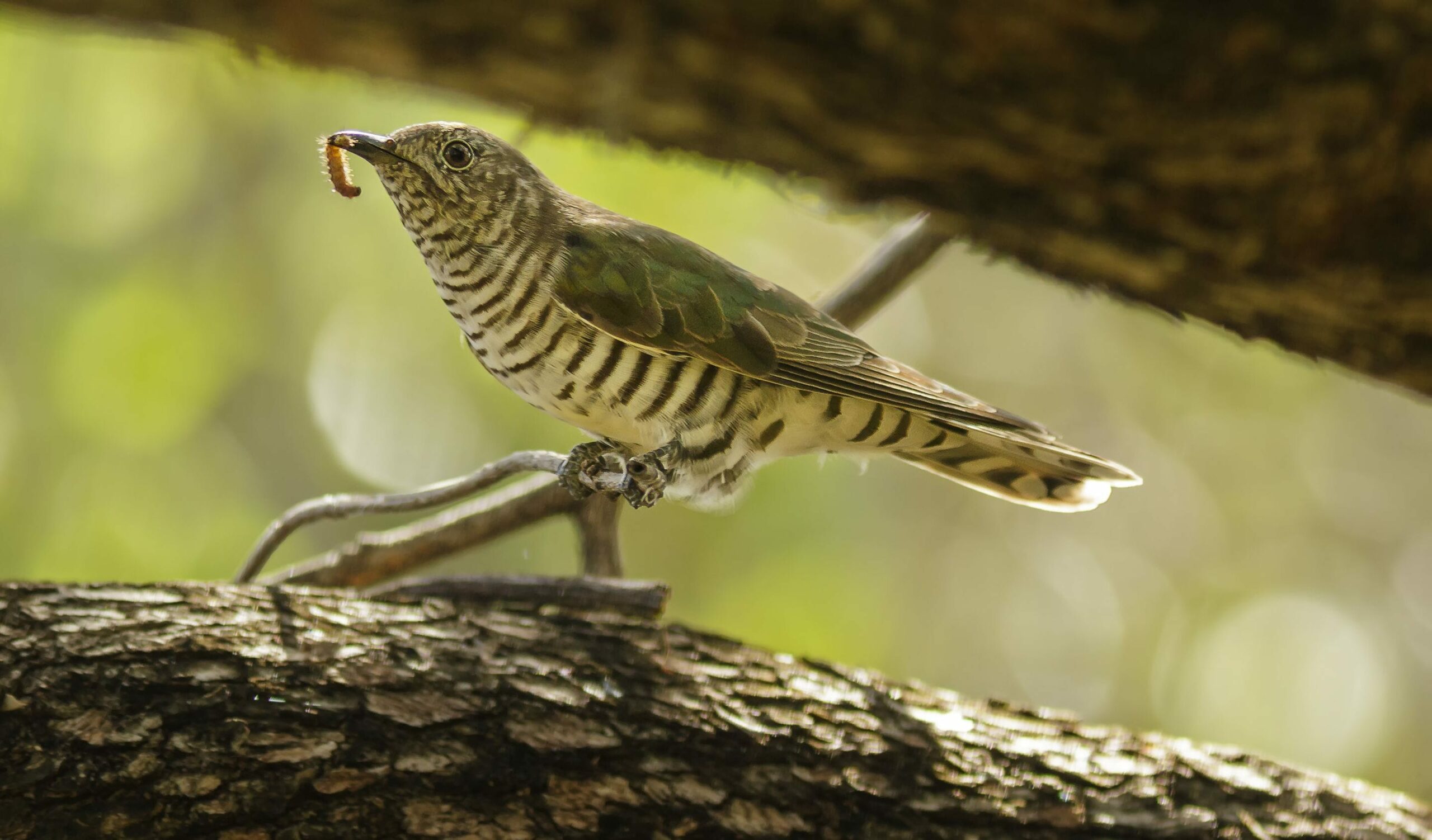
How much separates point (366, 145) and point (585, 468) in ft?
2.55

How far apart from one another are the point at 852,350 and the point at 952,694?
Result: 2.89 ft

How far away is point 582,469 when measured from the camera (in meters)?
2.24

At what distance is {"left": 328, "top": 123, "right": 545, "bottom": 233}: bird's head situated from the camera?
7.03 ft

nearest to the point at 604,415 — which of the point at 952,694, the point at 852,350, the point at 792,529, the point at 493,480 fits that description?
the point at 493,480

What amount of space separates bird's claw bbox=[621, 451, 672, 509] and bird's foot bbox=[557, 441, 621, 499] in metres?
0.09

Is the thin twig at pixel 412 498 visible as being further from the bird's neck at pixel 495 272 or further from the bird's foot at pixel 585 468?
the bird's neck at pixel 495 272

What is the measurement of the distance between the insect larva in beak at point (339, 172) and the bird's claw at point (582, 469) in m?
0.69

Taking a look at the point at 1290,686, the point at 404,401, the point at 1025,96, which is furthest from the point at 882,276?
the point at 1290,686

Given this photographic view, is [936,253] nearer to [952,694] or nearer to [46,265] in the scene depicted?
[952,694]

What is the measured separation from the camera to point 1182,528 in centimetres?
810

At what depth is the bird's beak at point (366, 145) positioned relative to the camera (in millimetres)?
2072

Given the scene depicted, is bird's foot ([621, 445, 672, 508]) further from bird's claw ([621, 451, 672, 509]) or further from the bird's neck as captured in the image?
the bird's neck

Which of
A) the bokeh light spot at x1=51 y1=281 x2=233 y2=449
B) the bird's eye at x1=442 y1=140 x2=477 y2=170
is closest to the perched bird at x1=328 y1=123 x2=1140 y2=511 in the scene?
the bird's eye at x1=442 y1=140 x2=477 y2=170

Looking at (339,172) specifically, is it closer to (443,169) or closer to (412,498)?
(443,169)
